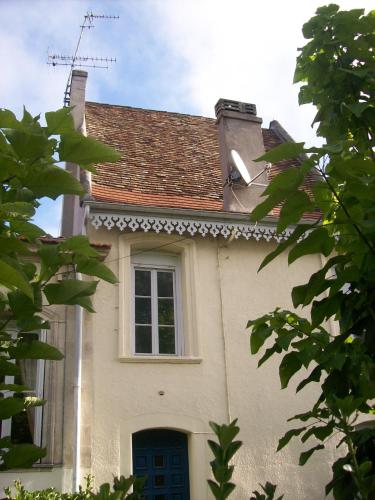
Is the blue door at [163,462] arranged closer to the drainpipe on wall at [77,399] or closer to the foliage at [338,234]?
the drainpipe on wall at [77,399]

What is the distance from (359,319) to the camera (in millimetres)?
2496

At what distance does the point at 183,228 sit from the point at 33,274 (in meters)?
8.14

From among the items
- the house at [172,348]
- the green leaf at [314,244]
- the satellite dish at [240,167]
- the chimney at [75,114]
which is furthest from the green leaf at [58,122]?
the chimney at [75,114]

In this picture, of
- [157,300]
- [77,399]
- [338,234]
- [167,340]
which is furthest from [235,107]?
[338,234]

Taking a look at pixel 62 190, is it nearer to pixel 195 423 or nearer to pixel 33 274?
pixel 33 274

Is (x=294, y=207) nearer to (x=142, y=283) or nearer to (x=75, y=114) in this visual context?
(x=142, y=283)

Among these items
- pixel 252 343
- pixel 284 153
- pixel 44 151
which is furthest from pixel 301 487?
pixel 44 151

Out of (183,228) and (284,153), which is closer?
(284,153)

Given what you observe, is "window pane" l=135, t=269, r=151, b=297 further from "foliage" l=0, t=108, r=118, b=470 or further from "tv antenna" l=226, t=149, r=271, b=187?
"foliage" l=0, t=108, r=118, b=470

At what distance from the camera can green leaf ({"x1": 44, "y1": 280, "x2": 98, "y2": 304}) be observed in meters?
1.49

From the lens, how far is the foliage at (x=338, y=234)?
6.72ft

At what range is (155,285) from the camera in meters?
9.89

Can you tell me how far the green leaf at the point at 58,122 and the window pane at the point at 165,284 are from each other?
847cm

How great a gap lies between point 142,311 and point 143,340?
1.59 feet
